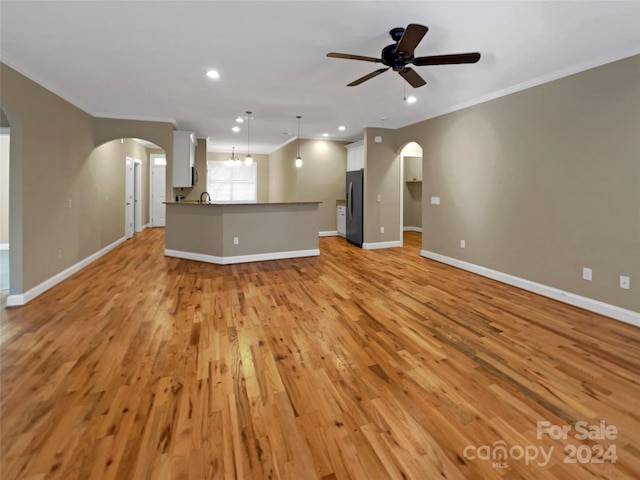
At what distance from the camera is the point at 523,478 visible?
1438 millimetres

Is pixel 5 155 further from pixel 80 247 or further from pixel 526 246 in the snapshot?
pixel 526 246

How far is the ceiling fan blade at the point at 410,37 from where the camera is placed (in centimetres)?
231

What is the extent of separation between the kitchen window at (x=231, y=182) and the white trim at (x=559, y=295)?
8119mm

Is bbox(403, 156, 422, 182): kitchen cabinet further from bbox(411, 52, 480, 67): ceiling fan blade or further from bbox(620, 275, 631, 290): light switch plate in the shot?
bbox(411, 52, 480, 67): ceiling fan blade

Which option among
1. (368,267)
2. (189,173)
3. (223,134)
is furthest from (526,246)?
(223,134)

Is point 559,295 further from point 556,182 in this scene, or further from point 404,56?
point 404,56

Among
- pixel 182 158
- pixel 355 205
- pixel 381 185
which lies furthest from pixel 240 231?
pixel 381 185

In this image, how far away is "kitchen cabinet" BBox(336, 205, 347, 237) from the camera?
8.40 metres

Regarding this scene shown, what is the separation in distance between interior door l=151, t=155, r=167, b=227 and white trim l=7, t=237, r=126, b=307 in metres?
4.20

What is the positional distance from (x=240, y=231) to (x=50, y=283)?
8.85 feet

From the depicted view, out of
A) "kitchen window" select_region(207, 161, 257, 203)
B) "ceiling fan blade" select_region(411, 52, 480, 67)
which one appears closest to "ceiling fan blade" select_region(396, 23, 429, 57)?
"ceiling fan blade" select_region(411, 52, 480, 67)

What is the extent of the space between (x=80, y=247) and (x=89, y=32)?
353 centimetres

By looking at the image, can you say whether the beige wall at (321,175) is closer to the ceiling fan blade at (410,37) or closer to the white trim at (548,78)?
the white trim at (548,78)

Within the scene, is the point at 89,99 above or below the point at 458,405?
above
